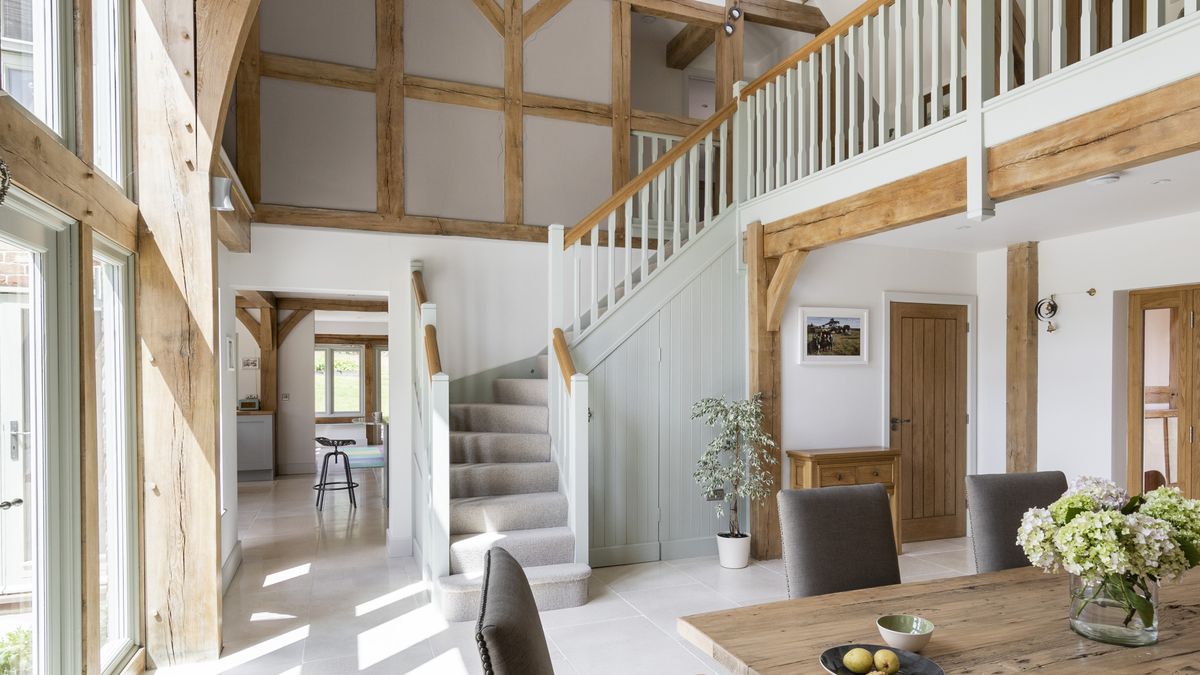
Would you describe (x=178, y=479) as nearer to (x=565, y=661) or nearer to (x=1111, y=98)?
(x=565, y=661)

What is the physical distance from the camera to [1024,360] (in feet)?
18.2

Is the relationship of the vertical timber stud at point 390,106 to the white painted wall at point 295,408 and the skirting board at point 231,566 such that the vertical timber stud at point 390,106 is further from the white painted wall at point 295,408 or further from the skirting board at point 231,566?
the white painted wall at point 295,408

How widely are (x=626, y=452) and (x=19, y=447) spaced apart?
140 inches

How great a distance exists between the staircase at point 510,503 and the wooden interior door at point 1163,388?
4019 mm

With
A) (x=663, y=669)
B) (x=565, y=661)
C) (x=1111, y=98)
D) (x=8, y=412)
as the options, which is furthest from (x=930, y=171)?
(x=8, y=412)

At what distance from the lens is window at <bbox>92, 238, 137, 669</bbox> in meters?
2.88

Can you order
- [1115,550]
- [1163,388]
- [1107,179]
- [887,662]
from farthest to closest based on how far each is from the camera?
[1163,388] < [1107,179] < [1115,550] < [887,662]

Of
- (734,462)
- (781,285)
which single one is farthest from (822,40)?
(734,462)

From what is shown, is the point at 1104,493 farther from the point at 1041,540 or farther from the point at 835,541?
the point at 835,541

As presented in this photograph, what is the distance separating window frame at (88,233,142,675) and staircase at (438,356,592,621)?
145 centimetres

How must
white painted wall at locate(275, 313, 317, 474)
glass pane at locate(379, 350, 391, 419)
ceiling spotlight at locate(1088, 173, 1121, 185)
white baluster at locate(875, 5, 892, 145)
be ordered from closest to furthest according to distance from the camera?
ceiling spotlight at locate(1088, 173, 1121, 185) → white baluster at locate(875, 5, 892, 145) → white painted wall at locate(275, 313, 317, 474) → glass pane at locate(379, 350, 391, 419)

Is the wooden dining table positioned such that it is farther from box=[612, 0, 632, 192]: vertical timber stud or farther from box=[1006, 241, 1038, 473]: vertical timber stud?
box=[612, 0, 632, 192]: vertical timber stud

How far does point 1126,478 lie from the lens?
4957 mm

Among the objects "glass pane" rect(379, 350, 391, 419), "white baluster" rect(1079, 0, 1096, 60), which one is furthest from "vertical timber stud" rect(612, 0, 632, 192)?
"glass pane" rect(379, 350, 391, 419)
